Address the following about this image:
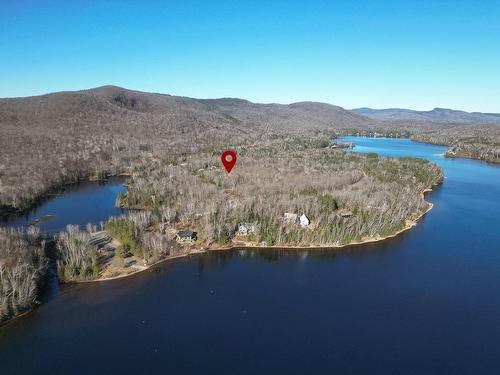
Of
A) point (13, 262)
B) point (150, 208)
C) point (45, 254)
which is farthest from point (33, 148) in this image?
point (13, 262)

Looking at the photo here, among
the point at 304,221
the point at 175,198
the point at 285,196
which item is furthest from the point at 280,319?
the point at 175,198

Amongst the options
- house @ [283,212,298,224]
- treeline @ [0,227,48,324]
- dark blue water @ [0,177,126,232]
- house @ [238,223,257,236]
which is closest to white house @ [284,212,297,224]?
house @ [283,212,298,224]

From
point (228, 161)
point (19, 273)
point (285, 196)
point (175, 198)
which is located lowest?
A: point (19, 273)

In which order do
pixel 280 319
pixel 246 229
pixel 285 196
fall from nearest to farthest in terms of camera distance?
pixel 280 319 → pixel 246 229 → pixel 285 196

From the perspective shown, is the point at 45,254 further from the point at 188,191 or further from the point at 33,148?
the point at 33,148

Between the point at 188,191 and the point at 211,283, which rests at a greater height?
the point at 188,191

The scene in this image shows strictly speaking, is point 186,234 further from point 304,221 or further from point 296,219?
point 304,221

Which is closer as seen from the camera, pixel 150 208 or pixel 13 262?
pixel 13 262
